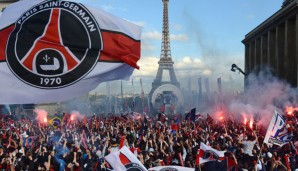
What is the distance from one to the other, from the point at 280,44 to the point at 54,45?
57.4 meters

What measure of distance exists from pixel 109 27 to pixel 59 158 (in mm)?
6170

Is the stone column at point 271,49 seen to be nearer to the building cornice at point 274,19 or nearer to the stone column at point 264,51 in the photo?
the building cornice at point 274,19

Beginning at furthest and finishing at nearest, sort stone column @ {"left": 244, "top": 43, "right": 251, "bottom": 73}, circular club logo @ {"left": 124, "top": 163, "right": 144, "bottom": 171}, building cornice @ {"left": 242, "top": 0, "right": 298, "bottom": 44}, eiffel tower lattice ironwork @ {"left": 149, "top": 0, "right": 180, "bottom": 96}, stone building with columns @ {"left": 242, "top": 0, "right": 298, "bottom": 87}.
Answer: eiffel tower lattice ironwork @ {"left": 149, "top": 0, "right": 180, "bottom": 96}
stone column @ {"left": 244, "top": 43, "right": 251, "bottom": 73}
stone building with columns @ {"left": 242, "top": 0, "right": 298, "bottom": 87}
building cornice @ {"left": 242, "top": 0, "right": 298, "bottom": 44}
circular club logo @ {"left": 124, "top": 163, "right": 144, "bottom": 171}

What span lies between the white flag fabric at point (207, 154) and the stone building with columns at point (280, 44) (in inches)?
1690

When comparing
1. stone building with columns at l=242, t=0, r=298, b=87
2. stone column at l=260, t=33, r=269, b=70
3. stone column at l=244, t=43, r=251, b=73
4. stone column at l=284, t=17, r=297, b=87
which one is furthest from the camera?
stone column at l=244, t=43, r=251, b=73

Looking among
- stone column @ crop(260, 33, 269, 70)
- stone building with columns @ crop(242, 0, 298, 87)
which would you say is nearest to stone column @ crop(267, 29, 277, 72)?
stone building with columns @ crop(242, 0, 298, 87)

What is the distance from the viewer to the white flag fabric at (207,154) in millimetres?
10242

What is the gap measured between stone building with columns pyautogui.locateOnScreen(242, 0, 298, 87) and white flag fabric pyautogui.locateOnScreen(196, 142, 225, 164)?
42.9m

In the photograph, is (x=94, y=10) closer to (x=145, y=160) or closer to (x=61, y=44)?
(x=61, y=44)

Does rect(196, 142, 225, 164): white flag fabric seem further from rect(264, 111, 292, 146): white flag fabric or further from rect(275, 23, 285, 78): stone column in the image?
rect(275, 23, 285, 78): stone column

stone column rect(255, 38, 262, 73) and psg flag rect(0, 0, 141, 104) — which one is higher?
stone column rect(255, 38, 262, 73)

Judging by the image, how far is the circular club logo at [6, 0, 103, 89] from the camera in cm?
600

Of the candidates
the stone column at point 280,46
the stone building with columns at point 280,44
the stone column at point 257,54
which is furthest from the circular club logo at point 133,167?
the stone column at point 257,54

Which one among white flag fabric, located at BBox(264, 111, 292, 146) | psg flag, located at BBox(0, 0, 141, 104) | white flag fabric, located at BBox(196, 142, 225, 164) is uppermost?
psg flag, located at BBox(0, 0, 141, 104)
